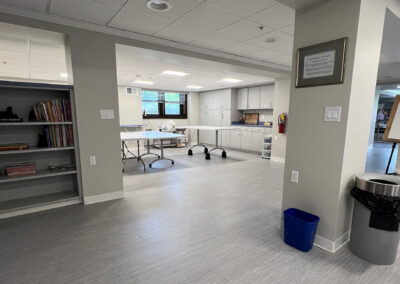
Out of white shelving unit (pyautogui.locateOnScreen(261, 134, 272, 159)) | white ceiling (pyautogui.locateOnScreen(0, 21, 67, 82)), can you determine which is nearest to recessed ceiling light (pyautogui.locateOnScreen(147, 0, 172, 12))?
white ceiling (pyautogui.locateOnScreen(0, 21, 67, 82))

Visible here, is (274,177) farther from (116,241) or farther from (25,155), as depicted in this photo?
(25,155)

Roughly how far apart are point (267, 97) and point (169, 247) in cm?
600

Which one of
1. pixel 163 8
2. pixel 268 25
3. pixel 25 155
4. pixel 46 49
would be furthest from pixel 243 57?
pixel 25 155

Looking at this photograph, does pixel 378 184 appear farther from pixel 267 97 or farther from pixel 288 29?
pixel 267 97

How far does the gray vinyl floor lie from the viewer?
1.56 meters

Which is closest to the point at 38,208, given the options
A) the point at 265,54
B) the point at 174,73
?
the point at 174,73

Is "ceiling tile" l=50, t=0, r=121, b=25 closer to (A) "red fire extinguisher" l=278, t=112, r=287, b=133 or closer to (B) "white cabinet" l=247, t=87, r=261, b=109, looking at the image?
(A) "red fire extinguisher" l=278, t=112, r=287, b=133

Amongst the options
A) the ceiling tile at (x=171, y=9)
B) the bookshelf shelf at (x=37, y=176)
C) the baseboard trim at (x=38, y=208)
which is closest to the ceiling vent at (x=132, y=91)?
the bookshelf shelf at (x=37, y=176)

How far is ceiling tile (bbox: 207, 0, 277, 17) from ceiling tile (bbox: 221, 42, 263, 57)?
3.40ft

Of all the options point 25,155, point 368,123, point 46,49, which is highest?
point 46,49

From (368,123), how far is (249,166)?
10.6 feet

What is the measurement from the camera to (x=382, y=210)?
5.27 ft

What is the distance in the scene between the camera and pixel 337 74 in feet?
5.50

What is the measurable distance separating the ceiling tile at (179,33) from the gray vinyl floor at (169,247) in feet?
7.90
